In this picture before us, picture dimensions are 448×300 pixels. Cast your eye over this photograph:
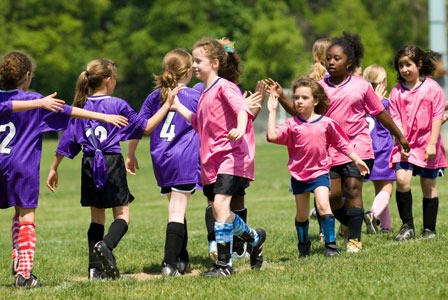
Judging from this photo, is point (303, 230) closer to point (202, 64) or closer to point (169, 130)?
point (169, 130)

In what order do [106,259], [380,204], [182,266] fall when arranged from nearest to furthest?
[106,259] < [182,266] < [380,204]

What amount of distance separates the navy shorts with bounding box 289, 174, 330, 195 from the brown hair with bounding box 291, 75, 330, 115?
0.62 metres

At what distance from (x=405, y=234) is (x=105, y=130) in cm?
335

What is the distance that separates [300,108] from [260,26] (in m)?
58.1

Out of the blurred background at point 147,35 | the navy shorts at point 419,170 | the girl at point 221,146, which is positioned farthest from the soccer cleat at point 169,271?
the blurred background at point 147,35

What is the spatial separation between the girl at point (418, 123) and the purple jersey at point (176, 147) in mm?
2391

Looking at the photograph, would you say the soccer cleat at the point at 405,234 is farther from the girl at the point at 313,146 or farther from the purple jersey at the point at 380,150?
the purple jersey at the point at 380,150

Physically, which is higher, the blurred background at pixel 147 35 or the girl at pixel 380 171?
the blurred background at pixel 147 35

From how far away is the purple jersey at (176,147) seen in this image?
9.02m

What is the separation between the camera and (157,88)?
362 inches

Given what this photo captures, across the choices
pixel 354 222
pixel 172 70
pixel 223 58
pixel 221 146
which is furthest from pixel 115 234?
pixel 354 222

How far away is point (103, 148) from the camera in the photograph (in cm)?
877

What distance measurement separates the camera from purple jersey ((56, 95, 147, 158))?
8.73 metres

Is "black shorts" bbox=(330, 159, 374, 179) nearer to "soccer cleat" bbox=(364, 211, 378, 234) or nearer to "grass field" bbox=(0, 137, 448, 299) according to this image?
"grass field" bbox=(0, 137, 448, 299)
